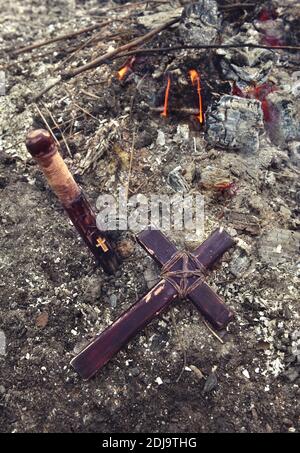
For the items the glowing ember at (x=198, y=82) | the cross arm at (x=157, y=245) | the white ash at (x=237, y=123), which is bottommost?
the cross arm at (x=157, y=245)

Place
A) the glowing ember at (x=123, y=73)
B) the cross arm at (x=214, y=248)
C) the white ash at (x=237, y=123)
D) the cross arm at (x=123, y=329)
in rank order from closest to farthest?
the cross arm at (x=123, y=329), the cross arm at (x=214, y=248), the white ash at (x=237, y=123), the glowing ember at (x=123, y=73)

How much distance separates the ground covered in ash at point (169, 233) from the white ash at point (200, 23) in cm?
1

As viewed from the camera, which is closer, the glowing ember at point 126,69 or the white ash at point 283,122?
the white ash at point 283,122

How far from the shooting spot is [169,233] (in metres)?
3.46

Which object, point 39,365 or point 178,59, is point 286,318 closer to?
point 39,365

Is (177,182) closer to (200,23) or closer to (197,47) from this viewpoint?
(197,47)

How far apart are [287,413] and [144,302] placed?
1.12m

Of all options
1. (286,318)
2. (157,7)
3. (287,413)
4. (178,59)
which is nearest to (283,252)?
(286,318)

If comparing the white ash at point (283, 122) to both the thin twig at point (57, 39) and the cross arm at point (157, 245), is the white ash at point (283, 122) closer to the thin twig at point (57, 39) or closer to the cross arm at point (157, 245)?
the cross arm at point (157, 245)

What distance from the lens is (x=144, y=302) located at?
2994mm

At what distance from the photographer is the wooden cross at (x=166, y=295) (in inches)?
113

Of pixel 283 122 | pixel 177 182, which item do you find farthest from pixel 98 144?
pixel 283 122

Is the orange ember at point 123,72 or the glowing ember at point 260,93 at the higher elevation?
the orange ember at point 123,72

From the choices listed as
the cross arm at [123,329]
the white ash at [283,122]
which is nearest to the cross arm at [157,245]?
the cross arm at [123,329]
